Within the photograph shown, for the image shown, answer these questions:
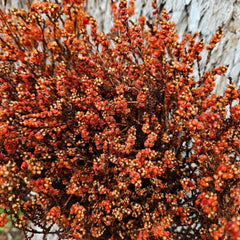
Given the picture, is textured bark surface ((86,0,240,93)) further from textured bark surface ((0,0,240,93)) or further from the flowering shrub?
the flowering shrub

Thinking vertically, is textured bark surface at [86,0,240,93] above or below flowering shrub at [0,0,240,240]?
above

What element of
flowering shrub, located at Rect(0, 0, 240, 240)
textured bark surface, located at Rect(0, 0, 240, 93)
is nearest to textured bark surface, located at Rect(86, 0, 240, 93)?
textured bark surface, located at Rect(0, 0, 240, 93)

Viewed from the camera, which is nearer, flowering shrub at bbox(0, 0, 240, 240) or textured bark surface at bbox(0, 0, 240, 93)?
flowering shrub at bbox(0, 0, 240, 240)

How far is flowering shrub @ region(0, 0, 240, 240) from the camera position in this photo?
80 centimetres

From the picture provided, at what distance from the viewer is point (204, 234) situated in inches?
36.1

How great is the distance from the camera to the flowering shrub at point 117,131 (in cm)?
80

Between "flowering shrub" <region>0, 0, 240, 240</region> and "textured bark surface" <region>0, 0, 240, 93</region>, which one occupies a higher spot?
"textured bark surface" <region>0, 0, 240, 93</region>

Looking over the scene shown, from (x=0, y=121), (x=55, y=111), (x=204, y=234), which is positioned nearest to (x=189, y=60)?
(x=55, y=111)

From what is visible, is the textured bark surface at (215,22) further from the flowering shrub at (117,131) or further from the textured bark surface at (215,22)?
the flowering shrub at (117,131)

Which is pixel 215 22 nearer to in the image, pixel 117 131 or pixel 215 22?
pixel 215 22

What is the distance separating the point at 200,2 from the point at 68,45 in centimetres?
75

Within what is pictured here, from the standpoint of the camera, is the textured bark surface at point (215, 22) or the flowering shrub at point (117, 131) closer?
the flowering shrub at point (117, 131)


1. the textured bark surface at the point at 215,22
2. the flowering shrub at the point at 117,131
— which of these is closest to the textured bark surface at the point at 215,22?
the textured bark surface at the point at 215,22

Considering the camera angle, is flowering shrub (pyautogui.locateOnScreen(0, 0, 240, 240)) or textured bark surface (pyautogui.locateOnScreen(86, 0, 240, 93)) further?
textured bark surface (pyautogui.locateOnScreen(86, 0, 240, 93))
